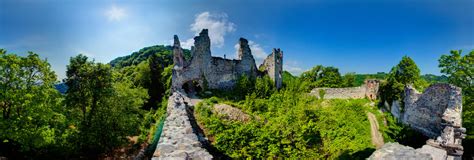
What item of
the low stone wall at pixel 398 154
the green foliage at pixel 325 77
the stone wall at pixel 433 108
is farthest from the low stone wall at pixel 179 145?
the green foliage at pixel 325 77

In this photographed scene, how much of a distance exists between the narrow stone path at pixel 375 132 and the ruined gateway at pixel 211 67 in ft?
28.9

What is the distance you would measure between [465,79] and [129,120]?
20.0m

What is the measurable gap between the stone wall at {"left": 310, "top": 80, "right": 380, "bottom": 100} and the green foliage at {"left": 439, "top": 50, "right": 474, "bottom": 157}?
19.3ft

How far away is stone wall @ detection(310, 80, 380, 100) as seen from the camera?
864 inches

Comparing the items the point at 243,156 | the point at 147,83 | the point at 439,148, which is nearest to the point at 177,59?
the point at 147,83

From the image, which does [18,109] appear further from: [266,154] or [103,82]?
[266,154]

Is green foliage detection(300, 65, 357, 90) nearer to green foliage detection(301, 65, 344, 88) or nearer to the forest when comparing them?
green foliage detection(301, 65, 344, 88)

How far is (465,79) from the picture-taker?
15227 mm

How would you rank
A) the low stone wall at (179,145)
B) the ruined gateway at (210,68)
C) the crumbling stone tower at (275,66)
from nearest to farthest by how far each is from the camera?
the low stone wall at (179,145) → the ruined gateway at (210,68) → the crumbling stone tower at (275,66)

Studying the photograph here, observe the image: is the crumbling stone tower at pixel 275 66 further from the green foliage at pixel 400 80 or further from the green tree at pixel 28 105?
the green tree at pixel 28 105

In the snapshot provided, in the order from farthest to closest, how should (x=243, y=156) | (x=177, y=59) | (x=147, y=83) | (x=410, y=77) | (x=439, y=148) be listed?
1. (x=147, y=83)
2. (x=177, y=59)
3. (x=410, y=77)
4. (x=439, y=148)
5. (x=243, y=156)

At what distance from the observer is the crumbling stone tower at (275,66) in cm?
2361

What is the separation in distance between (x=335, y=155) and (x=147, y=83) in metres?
22.4

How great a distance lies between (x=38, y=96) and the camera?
39.2 feet
